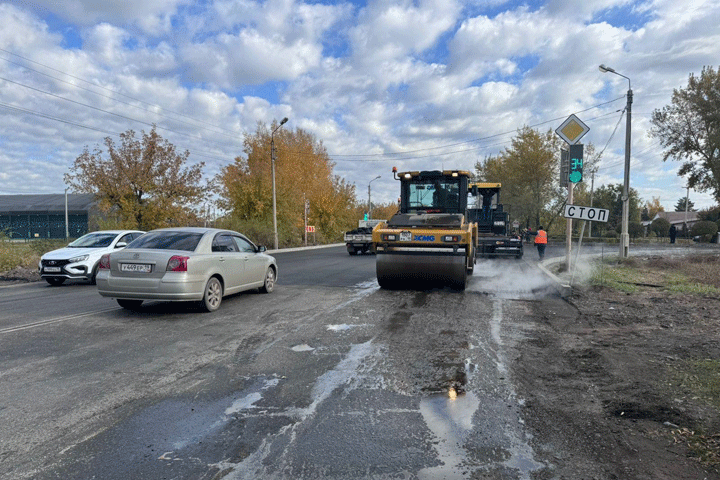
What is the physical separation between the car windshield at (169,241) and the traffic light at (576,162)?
9.64m

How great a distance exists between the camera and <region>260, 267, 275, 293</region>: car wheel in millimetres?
10719

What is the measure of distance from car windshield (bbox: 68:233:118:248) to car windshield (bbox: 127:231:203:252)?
19.0ft

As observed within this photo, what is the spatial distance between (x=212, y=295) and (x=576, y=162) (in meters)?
10.0

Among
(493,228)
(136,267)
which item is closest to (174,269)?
(136,267)

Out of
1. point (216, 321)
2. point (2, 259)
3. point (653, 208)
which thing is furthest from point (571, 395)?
point (653, 208)

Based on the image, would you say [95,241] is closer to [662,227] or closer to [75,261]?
[75,261]

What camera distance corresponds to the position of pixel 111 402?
4.14 metres

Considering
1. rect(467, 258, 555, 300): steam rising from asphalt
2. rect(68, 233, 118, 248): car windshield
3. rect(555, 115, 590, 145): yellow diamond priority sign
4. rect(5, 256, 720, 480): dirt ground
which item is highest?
rect(555, 115, 590, 145): yellow diamond priority sign

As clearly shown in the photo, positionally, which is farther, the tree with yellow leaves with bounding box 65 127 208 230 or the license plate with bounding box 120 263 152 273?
the tree with yellow leaves with bounding box 65 127 208 230

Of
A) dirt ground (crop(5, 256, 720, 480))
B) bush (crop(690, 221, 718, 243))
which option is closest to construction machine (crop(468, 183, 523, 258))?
dirt ground (crop(5, 256, 720, 480))

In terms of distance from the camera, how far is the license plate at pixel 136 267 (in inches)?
308

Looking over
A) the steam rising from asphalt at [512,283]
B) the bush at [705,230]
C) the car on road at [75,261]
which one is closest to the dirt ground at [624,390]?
the steam rising from asphalt at [512,283]

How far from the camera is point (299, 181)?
42344 millimetres

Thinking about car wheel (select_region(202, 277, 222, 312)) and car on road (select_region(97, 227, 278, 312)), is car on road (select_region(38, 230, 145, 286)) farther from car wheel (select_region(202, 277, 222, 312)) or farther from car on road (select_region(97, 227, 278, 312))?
car wheel (select_region(202, 277, 222, 312))
